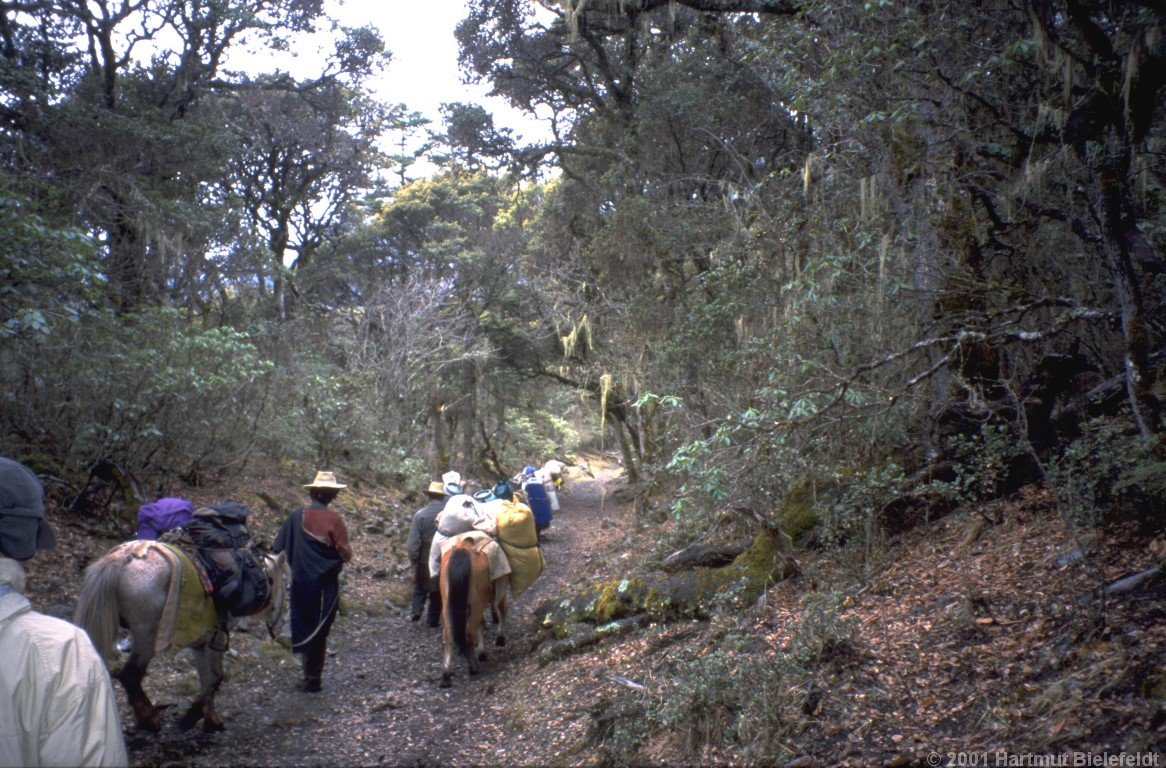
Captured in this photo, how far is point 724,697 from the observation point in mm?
4820

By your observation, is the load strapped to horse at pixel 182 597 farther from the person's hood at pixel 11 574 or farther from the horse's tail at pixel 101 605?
the person's hood at pixel 11 574

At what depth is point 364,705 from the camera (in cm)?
700

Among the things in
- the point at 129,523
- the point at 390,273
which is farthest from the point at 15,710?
the point at 390,273

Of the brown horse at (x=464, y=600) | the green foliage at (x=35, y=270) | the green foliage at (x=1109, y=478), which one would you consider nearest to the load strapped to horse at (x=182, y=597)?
the brown horse at (x=464, y=600)

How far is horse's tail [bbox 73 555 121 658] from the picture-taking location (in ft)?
16.7

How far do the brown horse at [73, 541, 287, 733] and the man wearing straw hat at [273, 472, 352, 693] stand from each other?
4.15 feet

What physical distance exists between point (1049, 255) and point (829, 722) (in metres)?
4.92

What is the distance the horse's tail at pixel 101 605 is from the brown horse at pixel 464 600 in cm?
304

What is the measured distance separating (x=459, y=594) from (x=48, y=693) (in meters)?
5.71

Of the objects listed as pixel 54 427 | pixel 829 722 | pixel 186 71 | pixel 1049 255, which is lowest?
pixel 829 722

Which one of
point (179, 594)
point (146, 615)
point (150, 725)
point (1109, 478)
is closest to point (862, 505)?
point (1109, 478)

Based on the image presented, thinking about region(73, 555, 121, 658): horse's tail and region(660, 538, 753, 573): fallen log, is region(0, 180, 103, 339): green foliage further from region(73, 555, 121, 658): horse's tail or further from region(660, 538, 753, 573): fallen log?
region(660, 538, 753, 573): fallen log

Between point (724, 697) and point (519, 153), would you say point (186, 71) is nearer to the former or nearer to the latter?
point (519, 153)

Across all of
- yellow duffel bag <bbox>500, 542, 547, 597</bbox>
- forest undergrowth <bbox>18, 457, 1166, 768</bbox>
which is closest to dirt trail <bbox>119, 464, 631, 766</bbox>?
forest undergrowth <bbox>18, 457, 1166, 768</bbox>
